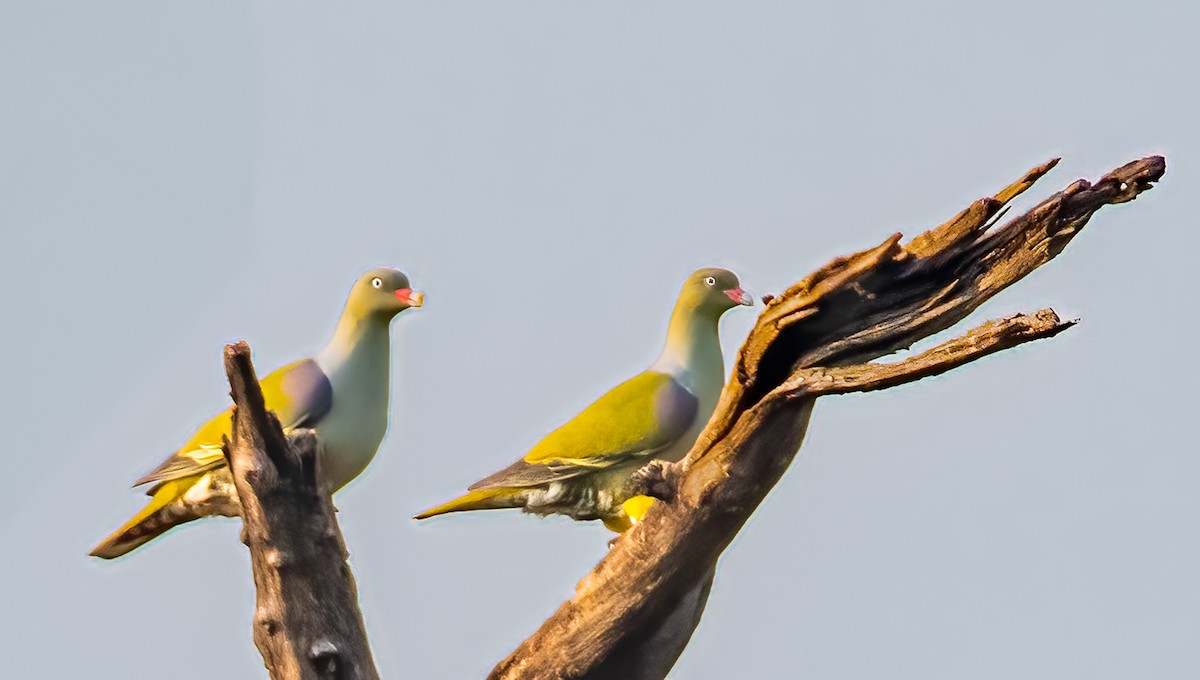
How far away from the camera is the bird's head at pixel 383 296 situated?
251 inches

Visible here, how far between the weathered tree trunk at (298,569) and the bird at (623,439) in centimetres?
80

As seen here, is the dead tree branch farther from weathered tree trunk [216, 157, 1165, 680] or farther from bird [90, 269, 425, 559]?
bird [90, 269, 425, 559]

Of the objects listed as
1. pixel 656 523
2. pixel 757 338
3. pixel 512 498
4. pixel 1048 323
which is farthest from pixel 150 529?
pixel 1048 323

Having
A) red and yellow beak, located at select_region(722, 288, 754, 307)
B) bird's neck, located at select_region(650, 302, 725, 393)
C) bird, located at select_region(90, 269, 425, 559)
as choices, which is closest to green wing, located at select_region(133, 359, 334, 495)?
bird, located at select_region(90, 269, 425, 559)

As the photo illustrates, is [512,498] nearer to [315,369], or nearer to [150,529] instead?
[315,369]

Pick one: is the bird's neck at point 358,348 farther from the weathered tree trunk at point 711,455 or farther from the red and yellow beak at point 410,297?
the weathered tree trunk at point 711,455

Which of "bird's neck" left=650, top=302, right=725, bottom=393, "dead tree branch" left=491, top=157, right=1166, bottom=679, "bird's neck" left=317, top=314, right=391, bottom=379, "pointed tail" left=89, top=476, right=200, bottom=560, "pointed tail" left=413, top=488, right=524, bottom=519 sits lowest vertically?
"dead tree branch" left=491, top=157, right=1166, bottom=679

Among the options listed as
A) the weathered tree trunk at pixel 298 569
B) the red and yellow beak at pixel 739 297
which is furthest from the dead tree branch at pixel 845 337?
the red and yellow beak at pixel 739 297

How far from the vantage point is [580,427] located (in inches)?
252

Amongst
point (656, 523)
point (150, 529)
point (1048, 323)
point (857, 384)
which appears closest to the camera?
point (1048, 323)

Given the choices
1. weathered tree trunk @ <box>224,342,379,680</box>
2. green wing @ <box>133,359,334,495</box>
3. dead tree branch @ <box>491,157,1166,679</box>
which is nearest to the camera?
dead tree branch @ <box>491,157,1166,679</box>

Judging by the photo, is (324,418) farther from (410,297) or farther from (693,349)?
(693,349)

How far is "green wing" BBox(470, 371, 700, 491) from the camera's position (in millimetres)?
6266

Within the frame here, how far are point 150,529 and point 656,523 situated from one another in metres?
2.41
